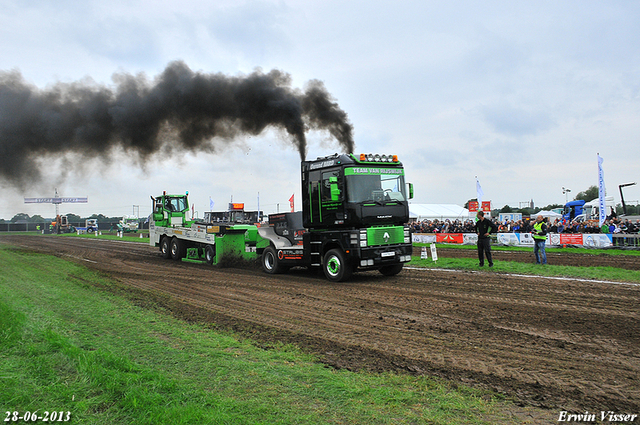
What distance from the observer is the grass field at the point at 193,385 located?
3346 millimetres

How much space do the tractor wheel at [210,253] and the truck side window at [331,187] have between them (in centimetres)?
661

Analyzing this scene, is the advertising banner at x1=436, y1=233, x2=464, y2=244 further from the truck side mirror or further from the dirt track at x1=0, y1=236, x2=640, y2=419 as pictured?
the truck side mirror

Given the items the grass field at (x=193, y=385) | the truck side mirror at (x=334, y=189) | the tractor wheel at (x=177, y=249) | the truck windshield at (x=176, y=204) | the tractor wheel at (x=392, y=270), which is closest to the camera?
the grass field at (x=193, y=385)

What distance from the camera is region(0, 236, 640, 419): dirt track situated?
4203 mm

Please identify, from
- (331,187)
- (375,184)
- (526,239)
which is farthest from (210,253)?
(526,239)

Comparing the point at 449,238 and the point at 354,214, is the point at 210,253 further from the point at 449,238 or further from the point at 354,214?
the point at 449,238

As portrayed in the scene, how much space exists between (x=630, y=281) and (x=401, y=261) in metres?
5.60

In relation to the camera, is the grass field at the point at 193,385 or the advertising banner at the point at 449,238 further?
the advertising banner at the point at 449,238

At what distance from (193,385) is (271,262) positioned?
9372 millimetres

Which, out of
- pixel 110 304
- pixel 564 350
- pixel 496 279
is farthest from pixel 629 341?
pixel 110 304

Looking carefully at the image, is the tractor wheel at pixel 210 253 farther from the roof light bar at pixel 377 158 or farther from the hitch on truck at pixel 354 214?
the roof light bar at pixel 377 158

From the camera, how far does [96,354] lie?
470cm

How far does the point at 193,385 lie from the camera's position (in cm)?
396

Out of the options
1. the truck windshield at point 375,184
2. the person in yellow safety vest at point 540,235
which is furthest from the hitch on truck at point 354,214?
the person in yellow safety vest at point 540,235
